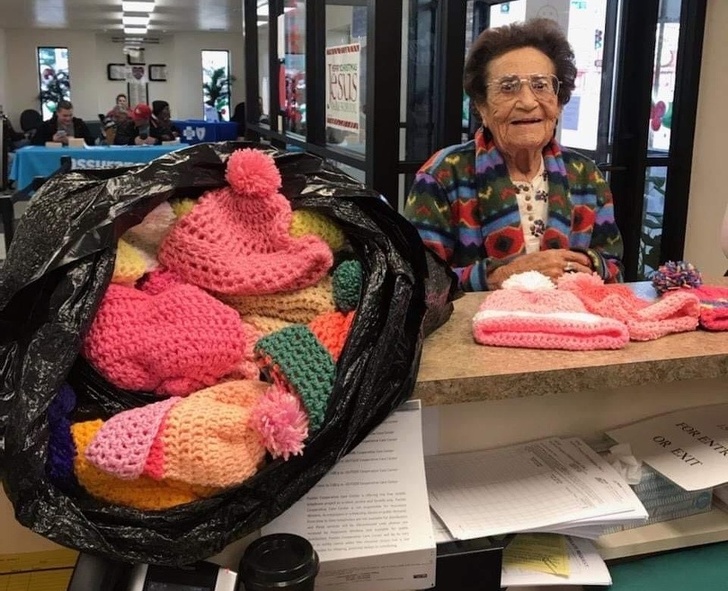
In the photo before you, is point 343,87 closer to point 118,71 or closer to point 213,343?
point 213,343

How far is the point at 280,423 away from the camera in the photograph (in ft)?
2.53

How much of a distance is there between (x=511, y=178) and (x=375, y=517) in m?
1.07

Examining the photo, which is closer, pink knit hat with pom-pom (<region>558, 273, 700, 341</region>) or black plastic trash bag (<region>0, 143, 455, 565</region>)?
black plastic trash bag (<region>0, 143, 455, 565</region>)

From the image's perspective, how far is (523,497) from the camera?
1073 millimetres

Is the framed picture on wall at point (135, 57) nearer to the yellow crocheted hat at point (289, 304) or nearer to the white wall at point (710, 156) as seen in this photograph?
the white wall at point (710, 156)

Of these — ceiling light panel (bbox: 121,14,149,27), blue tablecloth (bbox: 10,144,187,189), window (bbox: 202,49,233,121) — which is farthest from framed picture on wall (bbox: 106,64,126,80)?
blue tablecloth (bbox: 10,144,187,189)

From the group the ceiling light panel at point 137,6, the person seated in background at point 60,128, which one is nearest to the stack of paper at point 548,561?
the person seated in background at point 60,128

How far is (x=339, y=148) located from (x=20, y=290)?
119 inches

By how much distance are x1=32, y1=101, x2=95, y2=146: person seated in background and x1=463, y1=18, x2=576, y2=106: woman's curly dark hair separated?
7606 mm

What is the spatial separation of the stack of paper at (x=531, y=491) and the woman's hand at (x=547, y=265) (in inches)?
20.9

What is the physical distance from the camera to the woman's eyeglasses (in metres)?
1.75

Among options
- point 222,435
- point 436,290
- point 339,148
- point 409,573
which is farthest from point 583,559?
point 339,148

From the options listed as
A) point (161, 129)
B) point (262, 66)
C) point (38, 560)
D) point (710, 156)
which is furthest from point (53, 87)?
point (38, 560)

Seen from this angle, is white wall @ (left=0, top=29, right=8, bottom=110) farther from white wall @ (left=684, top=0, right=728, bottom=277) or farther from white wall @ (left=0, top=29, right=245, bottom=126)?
white wall @ (left=684, top=0, right=728, bottom=277)
